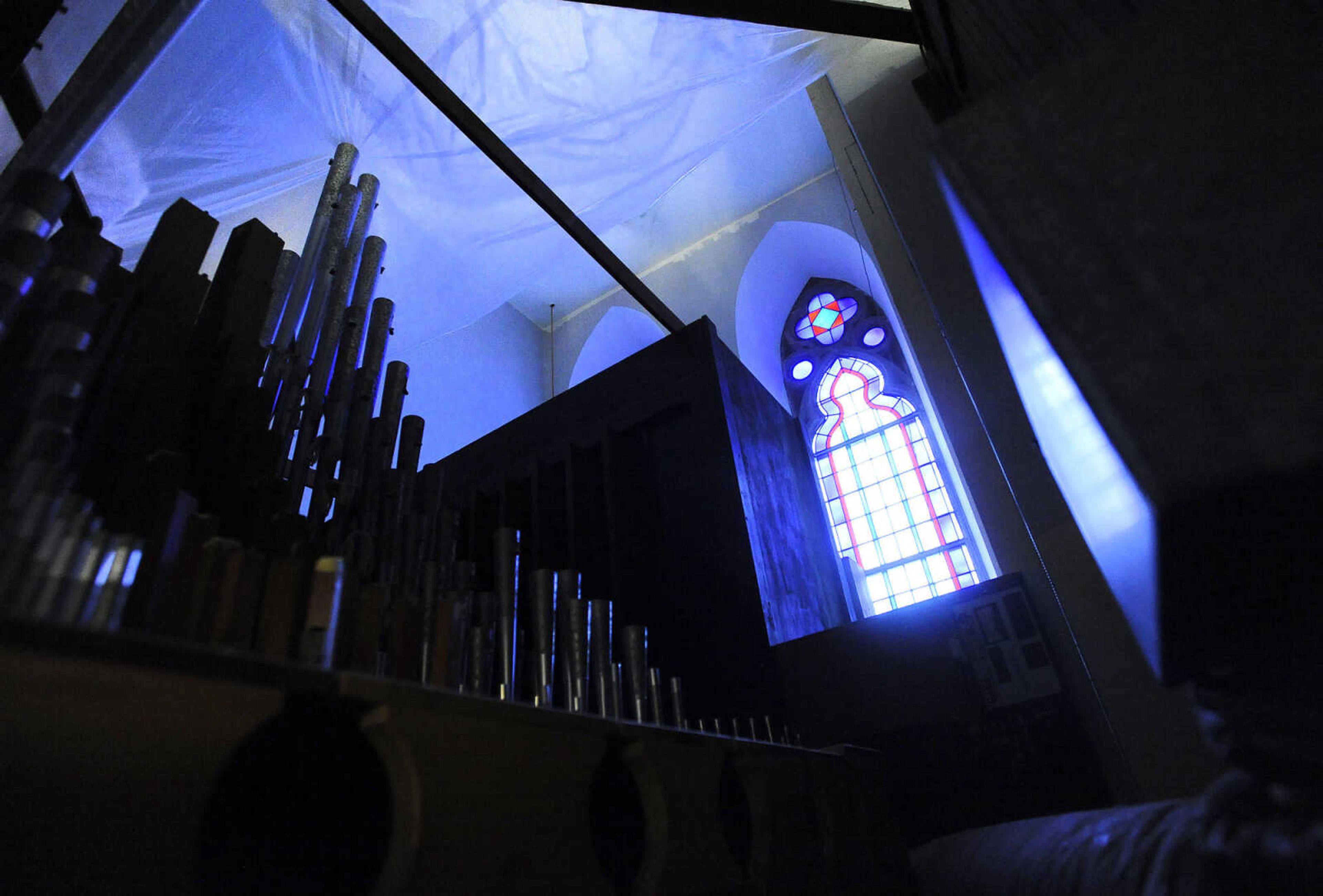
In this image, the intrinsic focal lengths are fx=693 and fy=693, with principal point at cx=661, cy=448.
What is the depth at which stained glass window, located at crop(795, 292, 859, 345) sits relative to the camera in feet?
21.9

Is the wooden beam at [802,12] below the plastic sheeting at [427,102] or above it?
below

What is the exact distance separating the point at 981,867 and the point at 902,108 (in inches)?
112

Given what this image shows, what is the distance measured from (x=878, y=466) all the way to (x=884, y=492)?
26 cm

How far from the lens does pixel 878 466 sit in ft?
19.2

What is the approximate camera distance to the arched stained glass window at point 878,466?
17.5 feet

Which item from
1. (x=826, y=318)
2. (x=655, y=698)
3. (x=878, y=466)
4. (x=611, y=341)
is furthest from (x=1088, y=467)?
(x=611, y=341)

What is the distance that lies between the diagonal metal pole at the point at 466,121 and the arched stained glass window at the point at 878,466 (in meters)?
2.65

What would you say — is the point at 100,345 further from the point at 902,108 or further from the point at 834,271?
the point at 834,271

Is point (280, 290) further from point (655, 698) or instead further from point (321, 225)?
point (655, 698)

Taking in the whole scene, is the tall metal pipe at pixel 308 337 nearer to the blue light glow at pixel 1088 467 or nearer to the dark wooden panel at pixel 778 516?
the dark wooden panel at pixel 778 516

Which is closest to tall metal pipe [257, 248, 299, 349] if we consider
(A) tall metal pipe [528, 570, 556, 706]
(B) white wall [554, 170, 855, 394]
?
(A) tall metal pipe [528, 570, 556, 706]

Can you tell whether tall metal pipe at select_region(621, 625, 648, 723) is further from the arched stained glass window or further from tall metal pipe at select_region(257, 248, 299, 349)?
the arched stained glass window

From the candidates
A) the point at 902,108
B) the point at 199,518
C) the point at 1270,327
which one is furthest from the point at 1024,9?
the point at 902,108

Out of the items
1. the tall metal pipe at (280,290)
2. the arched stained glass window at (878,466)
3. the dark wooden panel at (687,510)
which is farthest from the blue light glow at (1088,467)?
the arched stained glass window at (878,466)
